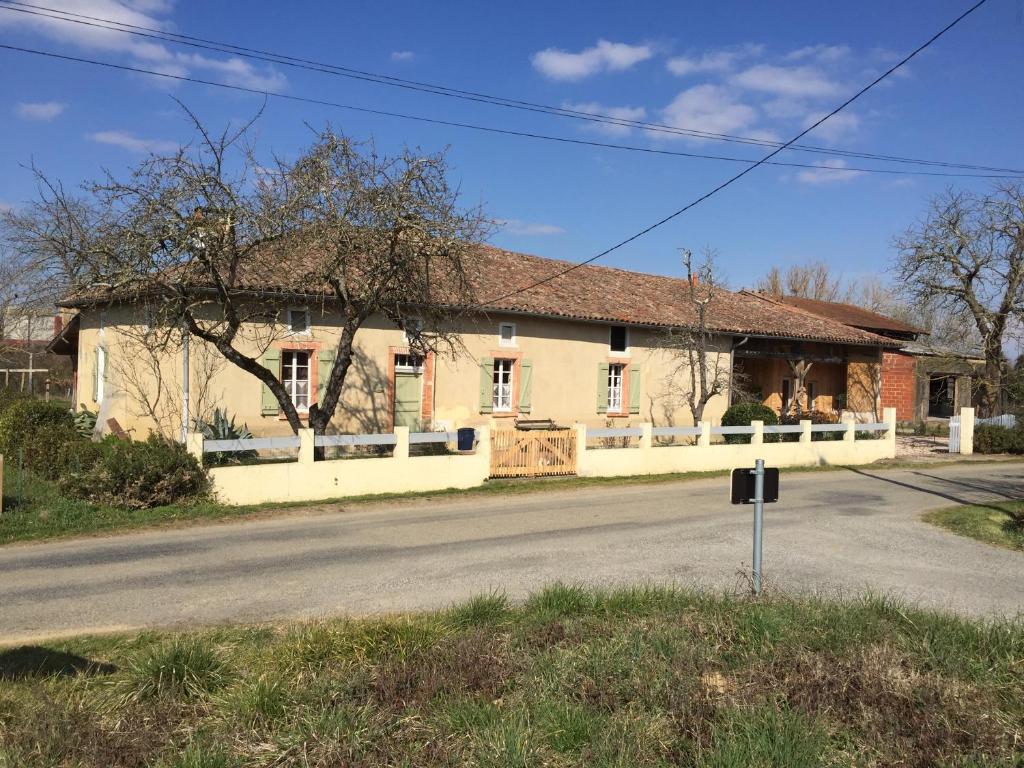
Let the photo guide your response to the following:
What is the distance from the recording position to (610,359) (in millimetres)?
22781

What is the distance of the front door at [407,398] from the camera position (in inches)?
752

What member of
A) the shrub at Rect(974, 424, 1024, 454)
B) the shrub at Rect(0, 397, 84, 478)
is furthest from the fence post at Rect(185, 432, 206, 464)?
the shrub at Rect(974, 424, 1024, 454)

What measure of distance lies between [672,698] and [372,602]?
3.66 meters

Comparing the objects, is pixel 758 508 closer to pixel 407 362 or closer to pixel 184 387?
pixel 184 387

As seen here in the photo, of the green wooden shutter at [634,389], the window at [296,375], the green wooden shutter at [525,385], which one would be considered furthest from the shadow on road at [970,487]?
the window at [296,375]

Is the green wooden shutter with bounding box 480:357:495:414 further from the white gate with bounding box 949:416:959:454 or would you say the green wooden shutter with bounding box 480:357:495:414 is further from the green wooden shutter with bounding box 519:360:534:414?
the white gate with bounding box 949:416:959:454

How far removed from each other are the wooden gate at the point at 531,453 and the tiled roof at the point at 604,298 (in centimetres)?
374

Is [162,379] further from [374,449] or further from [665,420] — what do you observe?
[665,420]

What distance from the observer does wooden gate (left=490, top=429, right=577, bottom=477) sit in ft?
51.6

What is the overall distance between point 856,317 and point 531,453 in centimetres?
2387

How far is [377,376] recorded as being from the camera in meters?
18.8

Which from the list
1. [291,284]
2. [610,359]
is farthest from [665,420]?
[291,284]

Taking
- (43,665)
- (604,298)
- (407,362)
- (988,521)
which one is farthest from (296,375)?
(988,521)

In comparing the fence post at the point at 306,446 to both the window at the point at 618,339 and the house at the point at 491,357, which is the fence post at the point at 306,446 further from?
the window at the point at 618,339
